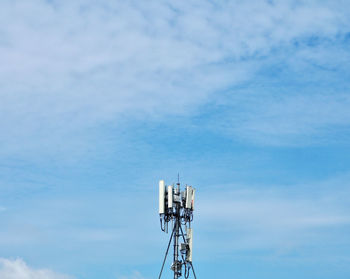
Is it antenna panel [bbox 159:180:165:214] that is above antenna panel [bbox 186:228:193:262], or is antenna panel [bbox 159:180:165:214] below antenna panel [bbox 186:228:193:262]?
above

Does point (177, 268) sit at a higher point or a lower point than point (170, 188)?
lower

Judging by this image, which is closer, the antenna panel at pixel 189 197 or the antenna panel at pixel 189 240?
the antenna panel at pixel 189 240

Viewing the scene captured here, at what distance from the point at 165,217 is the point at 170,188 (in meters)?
3.81

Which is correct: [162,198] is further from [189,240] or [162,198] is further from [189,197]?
[189,240]

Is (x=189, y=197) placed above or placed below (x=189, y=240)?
above

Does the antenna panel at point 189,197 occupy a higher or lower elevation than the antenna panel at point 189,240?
higher

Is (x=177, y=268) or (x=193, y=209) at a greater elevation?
(x=193, y=209)

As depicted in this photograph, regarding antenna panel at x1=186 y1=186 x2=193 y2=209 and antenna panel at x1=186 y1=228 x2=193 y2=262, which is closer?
Answer: antenna panel at x1=186 y1=228 x2=193 y2=262

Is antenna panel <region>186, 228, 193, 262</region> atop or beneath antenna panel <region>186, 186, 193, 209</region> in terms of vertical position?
beneath

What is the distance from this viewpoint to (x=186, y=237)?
108m

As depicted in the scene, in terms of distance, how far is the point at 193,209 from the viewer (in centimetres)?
10900

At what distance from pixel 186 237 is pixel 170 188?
6.59m

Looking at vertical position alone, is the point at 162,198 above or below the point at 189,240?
above

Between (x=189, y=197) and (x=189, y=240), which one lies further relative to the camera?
(x=189, y=197)
